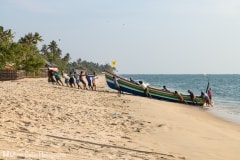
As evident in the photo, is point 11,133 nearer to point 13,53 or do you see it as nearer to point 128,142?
point 128,142

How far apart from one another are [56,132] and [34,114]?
2123mm

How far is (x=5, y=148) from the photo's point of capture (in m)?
5.57

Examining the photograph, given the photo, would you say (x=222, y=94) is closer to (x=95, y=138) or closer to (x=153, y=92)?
(x=153, y=92)

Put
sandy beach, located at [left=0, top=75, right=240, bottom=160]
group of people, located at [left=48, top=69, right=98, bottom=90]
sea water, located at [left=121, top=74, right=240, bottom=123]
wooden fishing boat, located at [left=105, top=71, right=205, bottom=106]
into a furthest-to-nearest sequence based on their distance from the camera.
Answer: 1. group of people, located at [left=48, top=69, right=98, bottom=90]
2. wooden fishing boat, located at [left=105, top=71, right=205, bottom=106]
3. sea water, located at [left=121, top=74, right=240, bottom=123]
4. sandy beach, located at [left=0, top=75, right=240, bottom=160]

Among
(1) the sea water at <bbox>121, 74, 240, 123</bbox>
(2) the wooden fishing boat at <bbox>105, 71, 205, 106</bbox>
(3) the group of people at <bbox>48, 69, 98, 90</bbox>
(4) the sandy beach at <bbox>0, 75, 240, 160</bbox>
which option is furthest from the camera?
(3) the group of people at <bbox>48, 69, 98, 90</bbox>

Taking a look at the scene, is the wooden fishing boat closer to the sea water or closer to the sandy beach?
the sea water

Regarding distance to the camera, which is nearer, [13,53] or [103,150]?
[103,150]

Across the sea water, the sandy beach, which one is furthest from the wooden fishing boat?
the sandy beach

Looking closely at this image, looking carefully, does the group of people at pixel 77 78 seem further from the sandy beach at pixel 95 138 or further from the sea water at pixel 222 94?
the sandy beach at pixel 95 138

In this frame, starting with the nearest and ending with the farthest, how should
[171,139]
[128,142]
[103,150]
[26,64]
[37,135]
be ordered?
[103,150]
[37,135]
[128,142]
[171,139]
[26,64]

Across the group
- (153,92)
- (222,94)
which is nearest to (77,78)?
(153,92)

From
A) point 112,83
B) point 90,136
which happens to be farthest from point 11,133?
point 112,83

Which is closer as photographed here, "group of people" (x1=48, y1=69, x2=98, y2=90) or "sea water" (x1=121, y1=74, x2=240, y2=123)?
"sea water" (x1=121, y1=74, x2=240, y2=123)

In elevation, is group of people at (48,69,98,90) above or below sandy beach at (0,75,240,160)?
above
